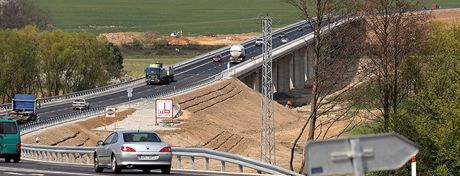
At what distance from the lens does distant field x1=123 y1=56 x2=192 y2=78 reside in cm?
15950

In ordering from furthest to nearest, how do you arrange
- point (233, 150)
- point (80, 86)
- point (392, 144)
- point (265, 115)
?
point (80, 86) → point (233, 150) → point (265, 115) → point (392, 144)

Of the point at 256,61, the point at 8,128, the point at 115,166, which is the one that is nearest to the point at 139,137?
the point at 115,166

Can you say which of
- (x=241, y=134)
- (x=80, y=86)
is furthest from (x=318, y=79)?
(x=80, y=86)

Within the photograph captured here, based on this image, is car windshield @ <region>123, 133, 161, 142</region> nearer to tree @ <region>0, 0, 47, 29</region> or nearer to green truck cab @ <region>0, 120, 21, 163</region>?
green truck cab @ <region>0, 120, 21, 163</region>

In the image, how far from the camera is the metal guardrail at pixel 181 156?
28359mm

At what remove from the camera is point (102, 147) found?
29.2 m

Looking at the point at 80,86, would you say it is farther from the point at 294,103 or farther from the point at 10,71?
the point at 294,103

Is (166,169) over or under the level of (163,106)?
over

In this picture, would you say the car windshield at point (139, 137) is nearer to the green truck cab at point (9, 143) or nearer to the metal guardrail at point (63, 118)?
the green truck cab at point (9, 143)

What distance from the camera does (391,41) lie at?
65.0 meters

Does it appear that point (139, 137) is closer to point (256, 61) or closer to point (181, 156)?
point (181, 156)

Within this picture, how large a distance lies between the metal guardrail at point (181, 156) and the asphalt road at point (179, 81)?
33.7 meters

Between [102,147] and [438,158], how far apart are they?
2387cm

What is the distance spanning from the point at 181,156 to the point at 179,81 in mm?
83113
